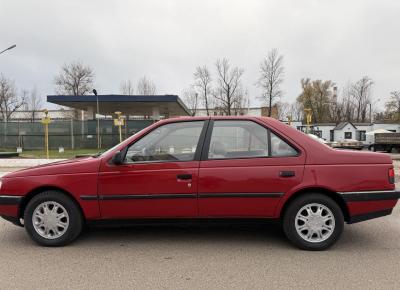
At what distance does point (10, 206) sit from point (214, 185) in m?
2.56

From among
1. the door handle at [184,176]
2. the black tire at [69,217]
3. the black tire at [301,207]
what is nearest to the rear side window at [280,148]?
the black tire at [301,207]

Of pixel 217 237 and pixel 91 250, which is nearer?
pixel 91 250

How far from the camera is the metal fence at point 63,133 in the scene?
1116 inches

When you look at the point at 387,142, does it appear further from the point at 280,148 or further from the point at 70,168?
the point at 70,168

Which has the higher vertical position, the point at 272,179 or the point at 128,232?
the point at 272,179

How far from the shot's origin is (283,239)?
15.8 ft

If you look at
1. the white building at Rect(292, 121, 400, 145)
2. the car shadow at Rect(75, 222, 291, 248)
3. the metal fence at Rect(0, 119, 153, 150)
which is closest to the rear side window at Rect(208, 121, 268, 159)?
the car shadow at Rect(75, 222, 291, 248)

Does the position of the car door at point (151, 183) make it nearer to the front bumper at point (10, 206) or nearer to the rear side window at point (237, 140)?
the rear side window at point (237, 140)

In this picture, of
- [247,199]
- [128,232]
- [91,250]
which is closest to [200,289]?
[247,199]

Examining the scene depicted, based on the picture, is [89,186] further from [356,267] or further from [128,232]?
[356,267]

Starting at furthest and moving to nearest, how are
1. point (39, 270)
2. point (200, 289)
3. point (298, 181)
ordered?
1. point (298, 181)
2. point (39, 270)
3. point (200, 289)

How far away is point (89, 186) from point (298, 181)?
8.21 ft

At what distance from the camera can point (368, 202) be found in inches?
172

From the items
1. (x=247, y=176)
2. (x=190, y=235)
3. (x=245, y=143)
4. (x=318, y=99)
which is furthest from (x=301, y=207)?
(x=318, y=99)
